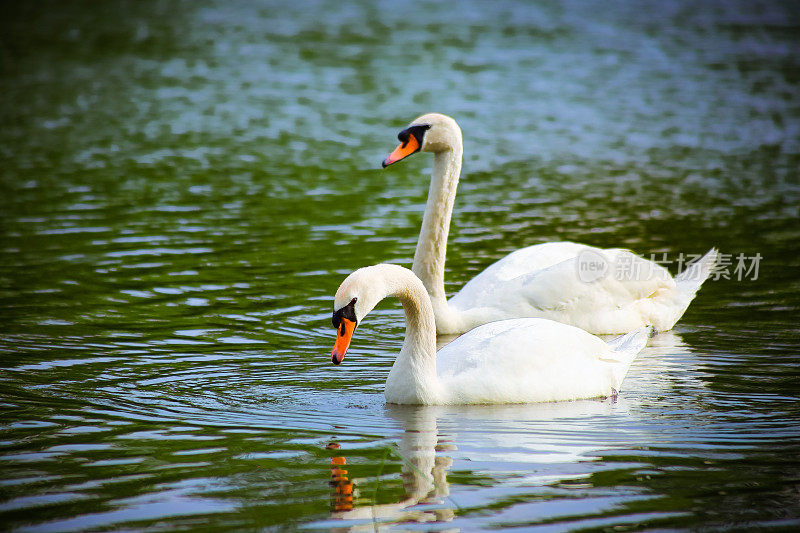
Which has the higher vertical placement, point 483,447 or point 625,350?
point 625,350

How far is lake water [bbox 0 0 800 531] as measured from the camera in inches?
263

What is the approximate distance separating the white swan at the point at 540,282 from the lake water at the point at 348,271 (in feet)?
1.55

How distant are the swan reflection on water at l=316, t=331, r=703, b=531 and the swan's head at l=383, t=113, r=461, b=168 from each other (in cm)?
318

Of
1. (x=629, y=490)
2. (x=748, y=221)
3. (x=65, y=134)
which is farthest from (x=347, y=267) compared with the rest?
(x=65, y=134)

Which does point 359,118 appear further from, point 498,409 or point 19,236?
point 498,409

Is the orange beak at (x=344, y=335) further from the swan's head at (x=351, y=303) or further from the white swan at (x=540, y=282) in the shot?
the white swan at (x=540, y=282)

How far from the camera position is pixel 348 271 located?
12664 millimetres

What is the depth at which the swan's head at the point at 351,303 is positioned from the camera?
7691 millimetres

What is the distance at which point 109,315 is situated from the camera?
36.0 ft

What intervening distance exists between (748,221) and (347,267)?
16.8 feet

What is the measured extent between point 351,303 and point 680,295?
4505mm
